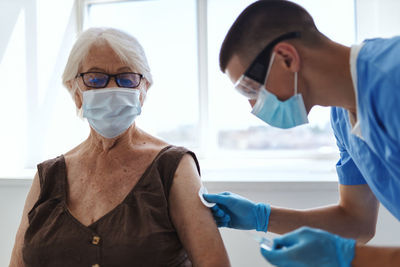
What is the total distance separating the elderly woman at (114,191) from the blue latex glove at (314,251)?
246mm

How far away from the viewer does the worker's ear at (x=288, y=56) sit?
1.00 meters

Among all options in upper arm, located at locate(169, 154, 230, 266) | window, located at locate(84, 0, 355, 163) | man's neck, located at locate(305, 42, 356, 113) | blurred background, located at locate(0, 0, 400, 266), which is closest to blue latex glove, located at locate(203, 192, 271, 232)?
upper arm, located at locate(169, 154, 230, 266)

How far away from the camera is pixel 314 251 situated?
97cm

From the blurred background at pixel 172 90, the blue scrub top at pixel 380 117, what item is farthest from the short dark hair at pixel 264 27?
the blurred background at pixel 172 90

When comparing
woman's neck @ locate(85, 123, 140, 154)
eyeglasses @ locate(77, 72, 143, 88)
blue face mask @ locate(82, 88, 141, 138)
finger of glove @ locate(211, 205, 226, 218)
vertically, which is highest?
eyeglasses @ locate(77, 72, 143, 88)

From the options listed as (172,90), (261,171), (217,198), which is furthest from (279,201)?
(172,90)

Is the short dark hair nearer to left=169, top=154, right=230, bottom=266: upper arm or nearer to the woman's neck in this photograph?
left=169, top=154, right=230, bottom=266: upper arm

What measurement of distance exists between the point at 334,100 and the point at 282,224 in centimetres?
55

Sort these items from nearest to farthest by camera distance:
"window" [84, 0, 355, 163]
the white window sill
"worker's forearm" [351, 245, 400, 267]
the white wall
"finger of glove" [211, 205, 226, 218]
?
"worker's forearm" [351, 245, 400, 267]
"finger of glove" [211, 205, 226, 218]
the white wall
the white window sill
"window" [84, 0, 355, 163]

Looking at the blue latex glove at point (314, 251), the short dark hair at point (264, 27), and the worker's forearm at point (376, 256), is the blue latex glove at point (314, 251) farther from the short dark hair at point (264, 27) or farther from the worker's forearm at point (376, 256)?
the short dark hair at point (264, 27)

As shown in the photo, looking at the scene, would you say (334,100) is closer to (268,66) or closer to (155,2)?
(268,66)

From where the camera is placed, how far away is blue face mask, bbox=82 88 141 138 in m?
1.35

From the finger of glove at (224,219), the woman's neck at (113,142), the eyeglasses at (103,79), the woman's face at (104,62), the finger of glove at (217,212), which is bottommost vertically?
the finger of glove at (224,219)

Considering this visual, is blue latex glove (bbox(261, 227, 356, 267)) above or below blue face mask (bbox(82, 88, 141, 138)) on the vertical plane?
below
